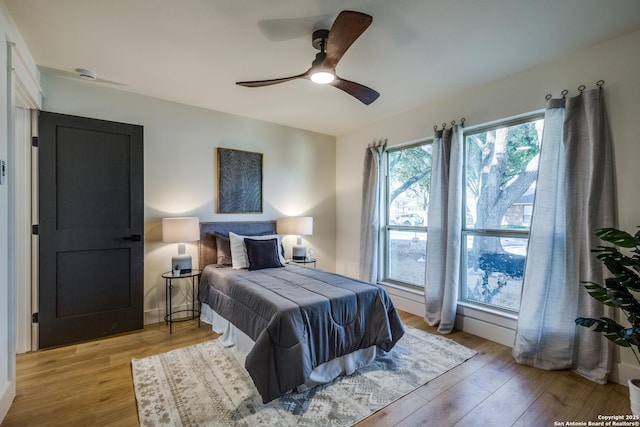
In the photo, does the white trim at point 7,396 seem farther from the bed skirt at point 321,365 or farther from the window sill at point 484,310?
the window sill at point 484,310

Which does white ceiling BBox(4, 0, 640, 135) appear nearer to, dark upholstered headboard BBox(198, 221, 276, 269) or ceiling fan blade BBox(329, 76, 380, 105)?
ceiling fan blade BBox(329, 76, 380, 105)

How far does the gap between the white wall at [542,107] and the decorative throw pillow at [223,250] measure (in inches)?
78.3

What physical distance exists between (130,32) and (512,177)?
3563 millimetres

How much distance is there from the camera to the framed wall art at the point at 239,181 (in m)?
3.88

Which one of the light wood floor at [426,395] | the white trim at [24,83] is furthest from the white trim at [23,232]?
the light wood floor at [426,395]

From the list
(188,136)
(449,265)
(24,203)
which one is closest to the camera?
(24,203)

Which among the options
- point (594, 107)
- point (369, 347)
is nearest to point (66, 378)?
point (369, 347)

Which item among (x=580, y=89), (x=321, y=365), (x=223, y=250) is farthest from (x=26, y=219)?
(x=580, y=89)

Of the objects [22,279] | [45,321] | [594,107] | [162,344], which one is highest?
[594,107]

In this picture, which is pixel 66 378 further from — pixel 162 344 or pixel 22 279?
pixel 22 279

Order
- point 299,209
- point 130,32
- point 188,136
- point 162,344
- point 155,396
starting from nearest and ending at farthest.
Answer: point 155,396 < point 130,32 < point 162,344 < point 188,136 < point 299,209

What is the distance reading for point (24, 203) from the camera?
267 centimetres

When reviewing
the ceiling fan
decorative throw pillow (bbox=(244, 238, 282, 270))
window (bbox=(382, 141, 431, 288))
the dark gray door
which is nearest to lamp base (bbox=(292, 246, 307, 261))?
decorative throw pillow (bbox=(244, 238, 282, 270))

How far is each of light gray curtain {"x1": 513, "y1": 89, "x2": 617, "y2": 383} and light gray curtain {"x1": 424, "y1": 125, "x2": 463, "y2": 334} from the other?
690 millimetres
